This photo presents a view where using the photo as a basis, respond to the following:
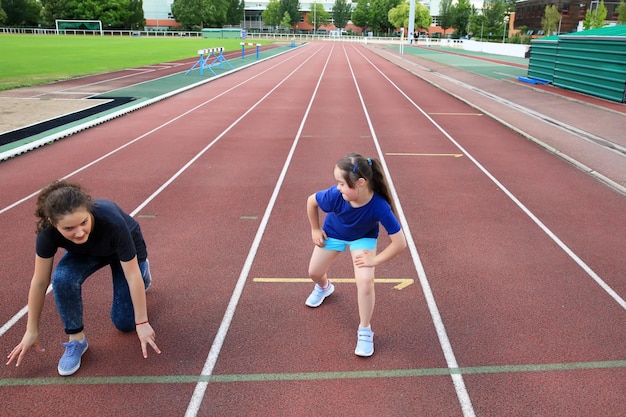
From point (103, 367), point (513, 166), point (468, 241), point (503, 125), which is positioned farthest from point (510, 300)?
point (503, 125)

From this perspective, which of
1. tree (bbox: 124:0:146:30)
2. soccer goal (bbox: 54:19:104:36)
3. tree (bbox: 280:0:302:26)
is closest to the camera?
soccer goal (bbox: 54:19:104:36)

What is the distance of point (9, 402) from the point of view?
3.42 m

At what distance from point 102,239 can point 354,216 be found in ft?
5.75

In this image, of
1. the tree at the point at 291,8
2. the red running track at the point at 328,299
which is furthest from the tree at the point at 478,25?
the red running track at the point at 328,299

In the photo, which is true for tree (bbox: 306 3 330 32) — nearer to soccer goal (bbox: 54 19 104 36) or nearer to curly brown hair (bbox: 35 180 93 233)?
soccer goal (bbox: 54 19 104 36)

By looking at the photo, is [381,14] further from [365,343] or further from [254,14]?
[365,343]

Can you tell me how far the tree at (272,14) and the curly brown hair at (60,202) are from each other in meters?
127

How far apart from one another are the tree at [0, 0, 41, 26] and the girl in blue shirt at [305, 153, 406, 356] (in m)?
101

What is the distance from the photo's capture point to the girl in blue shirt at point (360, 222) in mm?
3492

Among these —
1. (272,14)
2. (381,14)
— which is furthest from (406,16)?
(272,14)

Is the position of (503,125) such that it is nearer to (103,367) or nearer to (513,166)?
(513,166)

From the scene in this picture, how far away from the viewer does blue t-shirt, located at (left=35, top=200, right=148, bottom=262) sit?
10.9ft

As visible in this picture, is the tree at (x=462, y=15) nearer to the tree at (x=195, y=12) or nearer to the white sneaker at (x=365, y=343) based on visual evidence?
the tree at (x=195, y=12)

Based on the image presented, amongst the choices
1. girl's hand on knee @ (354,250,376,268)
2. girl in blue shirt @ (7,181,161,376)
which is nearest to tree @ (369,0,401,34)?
girl's hand on knee @ (354,250,376,268)
